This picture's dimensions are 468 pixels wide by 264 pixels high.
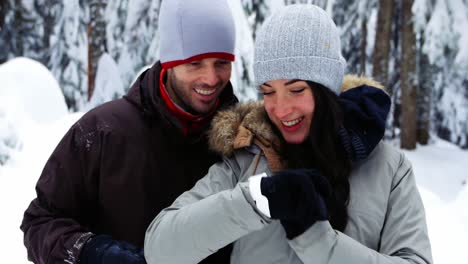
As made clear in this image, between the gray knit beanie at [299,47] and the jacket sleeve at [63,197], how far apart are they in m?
0.94

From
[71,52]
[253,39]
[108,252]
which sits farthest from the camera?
[71,52]

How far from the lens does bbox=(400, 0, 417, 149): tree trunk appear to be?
495 inches

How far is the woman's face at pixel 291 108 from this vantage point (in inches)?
77.3

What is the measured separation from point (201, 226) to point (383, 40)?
A: 12308 millimetres

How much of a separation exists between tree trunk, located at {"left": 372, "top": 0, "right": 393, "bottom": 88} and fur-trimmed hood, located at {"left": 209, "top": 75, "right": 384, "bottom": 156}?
1094 cm

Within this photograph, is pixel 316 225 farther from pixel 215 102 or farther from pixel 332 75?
pixel 215 102

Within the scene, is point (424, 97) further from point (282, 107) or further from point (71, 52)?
point (282, 107)

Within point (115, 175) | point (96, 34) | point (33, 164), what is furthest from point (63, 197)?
point (96, 34)

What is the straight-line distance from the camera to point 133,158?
7.91 ft

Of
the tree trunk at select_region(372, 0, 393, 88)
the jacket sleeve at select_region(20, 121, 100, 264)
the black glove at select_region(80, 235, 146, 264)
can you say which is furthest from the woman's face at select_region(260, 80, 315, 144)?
the tree trunk at select_region(372, 0, 393, 88)

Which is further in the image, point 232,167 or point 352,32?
point 352,32

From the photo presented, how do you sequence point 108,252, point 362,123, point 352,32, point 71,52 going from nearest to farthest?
1. point 362,123
2. point 108,252
3. point 71,52
4. point 352,32

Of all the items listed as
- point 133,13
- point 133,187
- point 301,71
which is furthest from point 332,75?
point 133,13

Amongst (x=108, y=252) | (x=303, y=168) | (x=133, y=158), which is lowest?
(x=108, y=252)
